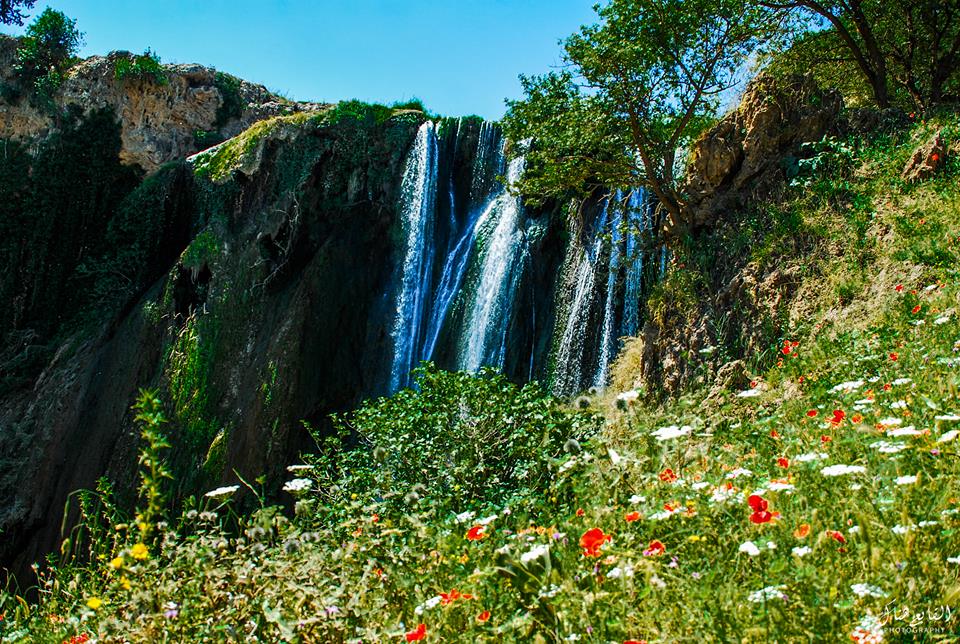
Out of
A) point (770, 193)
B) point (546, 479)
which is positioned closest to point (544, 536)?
point (546, 479)

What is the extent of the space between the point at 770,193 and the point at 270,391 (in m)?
9.33

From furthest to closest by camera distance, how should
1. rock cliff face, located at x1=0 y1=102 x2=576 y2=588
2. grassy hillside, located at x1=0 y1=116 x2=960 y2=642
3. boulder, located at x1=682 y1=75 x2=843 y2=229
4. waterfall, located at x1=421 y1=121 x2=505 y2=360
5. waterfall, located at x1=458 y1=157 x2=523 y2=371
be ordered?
1. rock cliff face, located at x1=0 y1=102 x2=576 y2=588
2. waterfall, located at x1=421 y1=121 x2=505 y2=360
3. waterfall, located at x1=458 y1=157 x2=523 y2=371
4. boulder, located at x1=682 y1=75 x2=843 y2=229
5. grassy hillside, located at x1=0 y1=116 x2=960 y2=642

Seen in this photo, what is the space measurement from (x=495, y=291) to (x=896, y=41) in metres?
6.99

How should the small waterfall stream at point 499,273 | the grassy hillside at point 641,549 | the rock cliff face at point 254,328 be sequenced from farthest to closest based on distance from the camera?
the rock cliff face at point 254,328
the small waterfall stream at point 499,273
the grassy hillside at point 641,549

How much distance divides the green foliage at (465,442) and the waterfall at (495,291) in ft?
17.9

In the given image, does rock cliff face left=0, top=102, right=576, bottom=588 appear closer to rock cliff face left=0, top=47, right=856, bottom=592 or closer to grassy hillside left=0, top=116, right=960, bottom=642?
rock cliff face left=0, top=47, right=856, bottom=592

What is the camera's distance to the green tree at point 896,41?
9000 mm

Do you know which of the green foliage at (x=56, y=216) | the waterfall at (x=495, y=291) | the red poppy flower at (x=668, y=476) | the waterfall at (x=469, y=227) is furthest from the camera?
the green foliage at (x=56, y=216)

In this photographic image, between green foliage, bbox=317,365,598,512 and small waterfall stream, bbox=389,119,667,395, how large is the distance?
140 inches

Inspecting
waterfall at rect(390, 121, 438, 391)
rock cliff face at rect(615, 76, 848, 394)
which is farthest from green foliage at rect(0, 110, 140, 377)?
rock cliff face at rect(615, 76, 848, 394)

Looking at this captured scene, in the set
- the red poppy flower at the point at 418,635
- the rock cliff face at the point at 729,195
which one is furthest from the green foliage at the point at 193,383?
the red poppy flower at the point at 418,635

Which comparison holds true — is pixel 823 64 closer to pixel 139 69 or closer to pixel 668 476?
pixel 668 476

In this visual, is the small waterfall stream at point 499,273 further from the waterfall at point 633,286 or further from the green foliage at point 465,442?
the green foliage at point 465,442

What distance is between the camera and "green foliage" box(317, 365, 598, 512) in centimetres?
454
